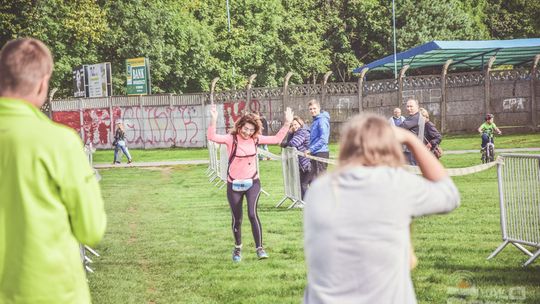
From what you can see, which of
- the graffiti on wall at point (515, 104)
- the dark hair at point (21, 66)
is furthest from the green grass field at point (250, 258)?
the graffiti on wall at point (515, 104)

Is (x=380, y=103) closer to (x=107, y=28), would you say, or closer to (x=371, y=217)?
(x=107, y=28)

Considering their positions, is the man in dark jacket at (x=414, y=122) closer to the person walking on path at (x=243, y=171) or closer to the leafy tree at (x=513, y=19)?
the person walking on path at (x=243, y=171)

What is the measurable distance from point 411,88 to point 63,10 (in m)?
20.6

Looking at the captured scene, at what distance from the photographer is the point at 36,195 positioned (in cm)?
315

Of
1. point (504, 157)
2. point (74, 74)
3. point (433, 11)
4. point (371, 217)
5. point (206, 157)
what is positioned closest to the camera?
point (371, 217)

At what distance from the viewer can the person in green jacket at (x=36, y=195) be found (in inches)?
123

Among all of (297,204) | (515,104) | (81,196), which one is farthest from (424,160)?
(515,104)

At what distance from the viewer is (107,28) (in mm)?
44438

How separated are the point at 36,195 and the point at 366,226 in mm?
1296

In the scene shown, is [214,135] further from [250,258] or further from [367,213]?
[367,213]

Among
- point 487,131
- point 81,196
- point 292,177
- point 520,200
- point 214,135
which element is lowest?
point 292,177

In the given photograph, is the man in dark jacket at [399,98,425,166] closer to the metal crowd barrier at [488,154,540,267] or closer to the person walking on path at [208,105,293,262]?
the person walking on path at [208,105,293,262]

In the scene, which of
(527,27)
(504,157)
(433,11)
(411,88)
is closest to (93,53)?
(411,88)

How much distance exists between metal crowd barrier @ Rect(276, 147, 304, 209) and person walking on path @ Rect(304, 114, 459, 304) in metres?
11.3
